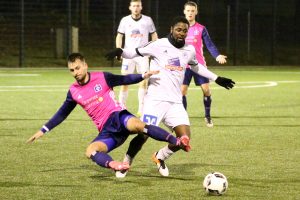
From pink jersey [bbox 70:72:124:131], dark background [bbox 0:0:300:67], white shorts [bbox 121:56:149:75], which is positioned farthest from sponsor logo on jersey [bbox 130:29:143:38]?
dark background [bbox 0:0:300:67]

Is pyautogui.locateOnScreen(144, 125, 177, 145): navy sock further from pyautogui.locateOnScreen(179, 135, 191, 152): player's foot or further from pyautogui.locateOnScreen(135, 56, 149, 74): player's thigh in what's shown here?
pyautogui.locateOnScreen(135, 56, 149, 74): player's thigh

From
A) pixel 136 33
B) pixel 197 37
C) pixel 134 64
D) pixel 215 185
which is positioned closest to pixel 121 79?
pixel 215 185

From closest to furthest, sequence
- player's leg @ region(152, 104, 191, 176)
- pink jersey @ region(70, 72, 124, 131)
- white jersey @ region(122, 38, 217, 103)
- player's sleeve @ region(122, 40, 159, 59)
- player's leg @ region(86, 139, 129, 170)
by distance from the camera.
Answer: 1. player's leg @ region(86, 139, 129, 170)
2. pink jersey @ region(70, 72, 124, 131)
3. player's leg @ region(152, 104, 191, 176)
4. white jersey @ region(122, 38, 217, 103)
5. player's sleeve @ region(122, 40, 159, 59)

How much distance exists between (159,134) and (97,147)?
27.2 inches

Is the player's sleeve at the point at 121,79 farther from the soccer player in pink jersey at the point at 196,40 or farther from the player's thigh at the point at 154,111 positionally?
the soccer player in pink jersey at the point at 196,40

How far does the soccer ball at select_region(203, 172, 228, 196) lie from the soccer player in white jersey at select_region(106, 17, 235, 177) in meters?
1.06

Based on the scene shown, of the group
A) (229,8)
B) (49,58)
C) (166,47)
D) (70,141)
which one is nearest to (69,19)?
(49,58)

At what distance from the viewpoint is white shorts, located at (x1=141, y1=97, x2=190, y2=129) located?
905cm

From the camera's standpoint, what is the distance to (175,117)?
29.8ft

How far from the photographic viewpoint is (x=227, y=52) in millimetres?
35688

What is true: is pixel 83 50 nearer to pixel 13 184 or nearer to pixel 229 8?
pixel 229 8

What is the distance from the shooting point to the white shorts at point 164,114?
29.7ft

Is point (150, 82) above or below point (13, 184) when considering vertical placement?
above

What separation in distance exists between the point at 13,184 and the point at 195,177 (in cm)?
203
